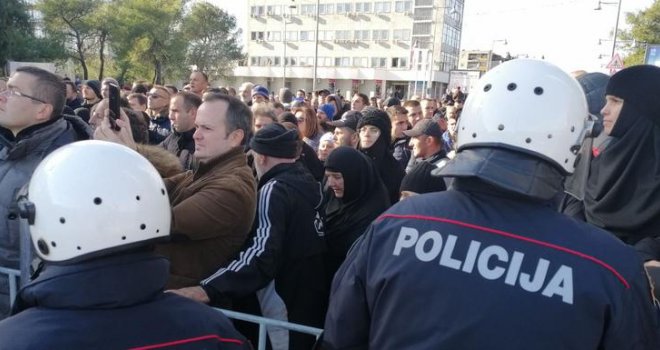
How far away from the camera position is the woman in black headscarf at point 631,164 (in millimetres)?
2855

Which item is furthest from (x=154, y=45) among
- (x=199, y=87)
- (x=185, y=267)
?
(x=185, y=267)

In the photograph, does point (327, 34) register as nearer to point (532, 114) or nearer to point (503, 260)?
point (532, 114)

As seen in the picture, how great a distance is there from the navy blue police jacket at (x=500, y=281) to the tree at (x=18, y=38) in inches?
1534

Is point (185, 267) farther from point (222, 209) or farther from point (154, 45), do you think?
point (154, 45)

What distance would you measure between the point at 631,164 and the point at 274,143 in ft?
7.22

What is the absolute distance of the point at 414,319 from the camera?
1.49 metres

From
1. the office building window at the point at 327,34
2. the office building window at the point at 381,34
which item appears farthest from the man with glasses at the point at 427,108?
the office building window at the point at 327,34

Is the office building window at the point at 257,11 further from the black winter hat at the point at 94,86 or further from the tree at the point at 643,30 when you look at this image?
the black winter hat at the point at 94,86

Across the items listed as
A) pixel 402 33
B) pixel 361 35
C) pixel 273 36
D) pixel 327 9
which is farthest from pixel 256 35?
pixel 402 33

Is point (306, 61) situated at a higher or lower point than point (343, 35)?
lower

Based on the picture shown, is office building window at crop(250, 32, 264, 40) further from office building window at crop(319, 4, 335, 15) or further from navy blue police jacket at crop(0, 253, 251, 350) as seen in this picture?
navy blue police jacket at crop(0, 253, 251, 350)

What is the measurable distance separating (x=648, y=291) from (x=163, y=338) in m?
1.41

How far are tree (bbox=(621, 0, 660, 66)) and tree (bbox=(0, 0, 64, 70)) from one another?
39664mm

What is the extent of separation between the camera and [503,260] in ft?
4.71
